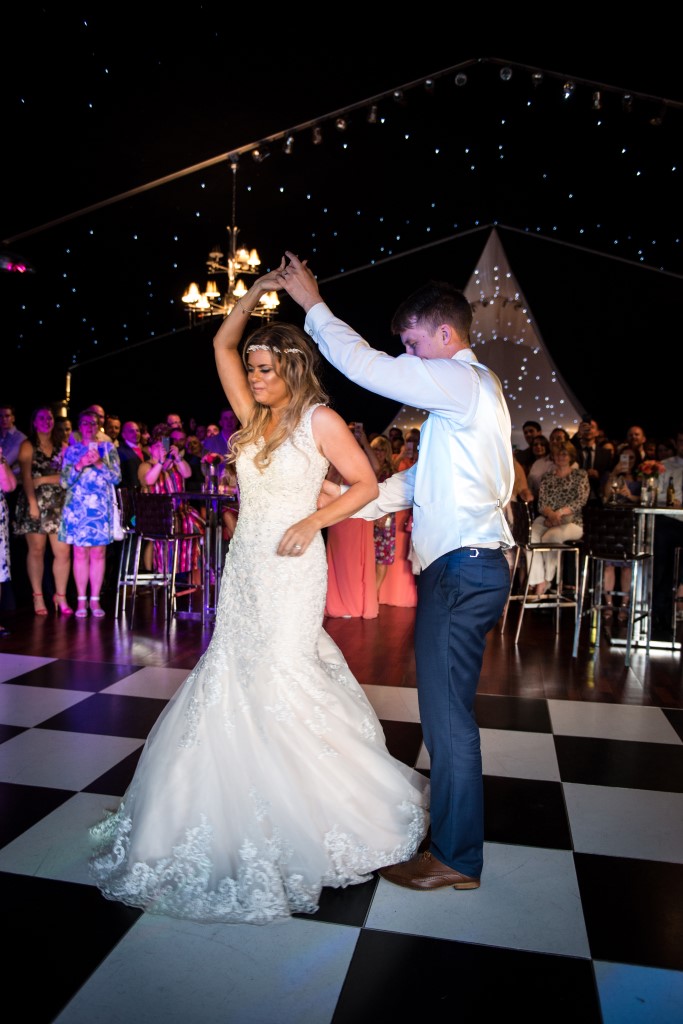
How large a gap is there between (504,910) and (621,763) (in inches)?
48.6

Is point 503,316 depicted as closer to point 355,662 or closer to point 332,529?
point 332,529

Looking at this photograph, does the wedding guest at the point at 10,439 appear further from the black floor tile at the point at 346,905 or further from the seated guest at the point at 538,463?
the black floor tile at the point at 346,905

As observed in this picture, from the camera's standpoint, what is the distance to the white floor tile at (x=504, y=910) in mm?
1768

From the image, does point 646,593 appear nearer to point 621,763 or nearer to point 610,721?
point 610,721

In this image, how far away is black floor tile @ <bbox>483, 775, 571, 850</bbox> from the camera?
227 cm

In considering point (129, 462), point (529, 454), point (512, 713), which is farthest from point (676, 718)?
point (129, 462)

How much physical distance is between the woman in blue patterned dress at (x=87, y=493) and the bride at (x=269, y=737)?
3743 mm

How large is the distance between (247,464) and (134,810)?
0.96 m

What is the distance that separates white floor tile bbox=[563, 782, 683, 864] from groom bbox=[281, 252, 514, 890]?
510mm

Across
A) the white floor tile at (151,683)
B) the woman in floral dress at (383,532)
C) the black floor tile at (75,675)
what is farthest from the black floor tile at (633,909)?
the woman in floral dress at (383,532)

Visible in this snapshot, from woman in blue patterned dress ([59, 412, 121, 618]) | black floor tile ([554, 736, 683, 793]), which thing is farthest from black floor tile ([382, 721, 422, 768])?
woman in blue patterned dress ([59, 412, 121, 618])

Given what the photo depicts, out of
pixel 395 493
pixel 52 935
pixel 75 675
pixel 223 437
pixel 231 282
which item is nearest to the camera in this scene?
pixel 52 935

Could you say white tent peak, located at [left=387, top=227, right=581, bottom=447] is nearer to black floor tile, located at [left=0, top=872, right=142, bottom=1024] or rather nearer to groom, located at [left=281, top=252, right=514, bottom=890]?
groom, located at [left=281, top=252, right=514, bottom=890]

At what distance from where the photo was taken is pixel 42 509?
233 inches
